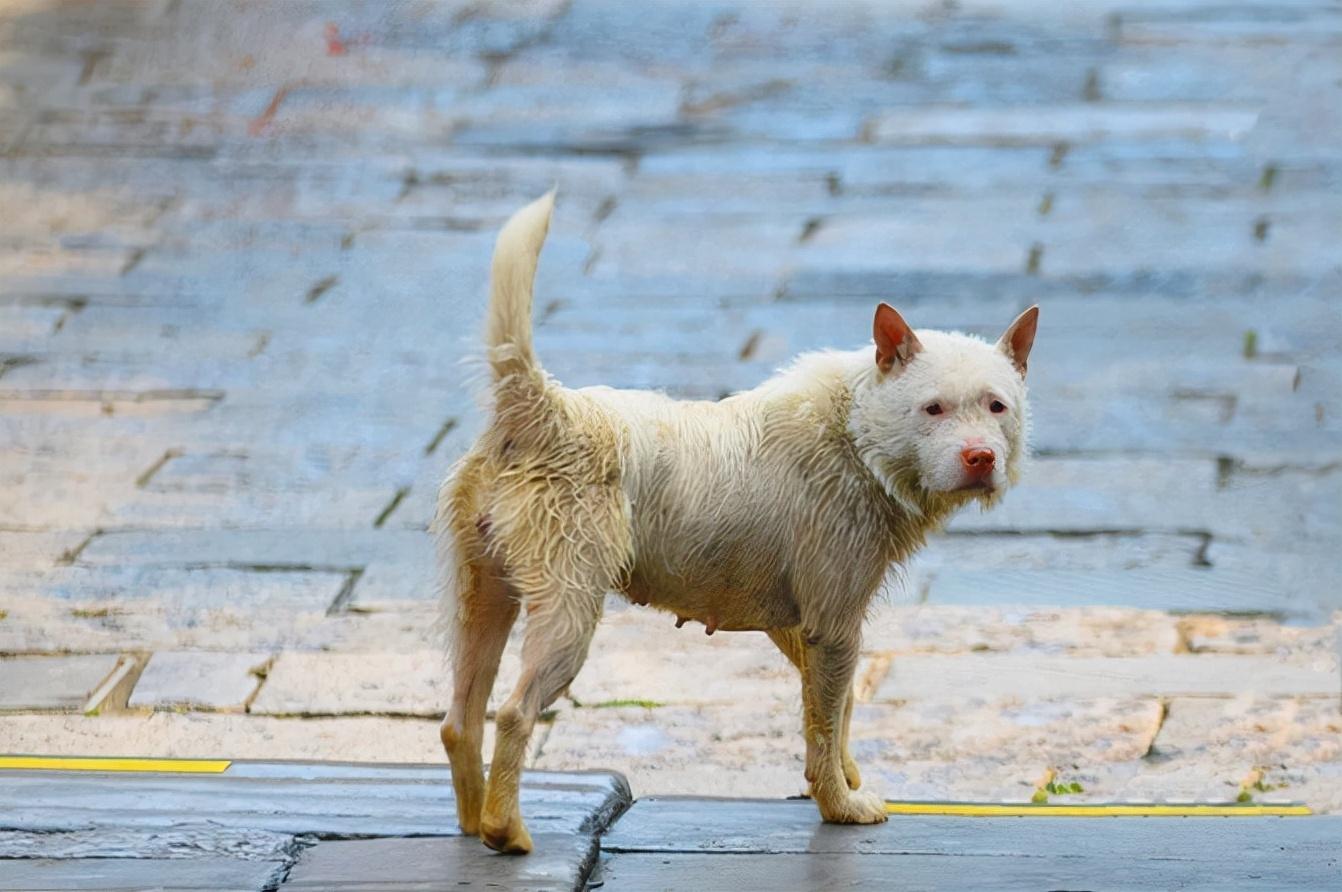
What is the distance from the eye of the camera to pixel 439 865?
439 cm

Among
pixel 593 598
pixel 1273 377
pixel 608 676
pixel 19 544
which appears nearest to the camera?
pixel 593 598

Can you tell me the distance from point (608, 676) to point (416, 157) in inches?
188

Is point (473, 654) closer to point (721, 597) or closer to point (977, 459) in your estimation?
point (721, 597)

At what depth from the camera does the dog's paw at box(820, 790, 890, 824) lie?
15.7ft

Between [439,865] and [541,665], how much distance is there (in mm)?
555

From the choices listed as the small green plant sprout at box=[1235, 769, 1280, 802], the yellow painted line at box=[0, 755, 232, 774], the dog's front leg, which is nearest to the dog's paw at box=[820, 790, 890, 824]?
the dog's front leg

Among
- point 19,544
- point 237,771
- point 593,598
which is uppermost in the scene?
point 593,598

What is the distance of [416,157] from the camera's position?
1052 cm

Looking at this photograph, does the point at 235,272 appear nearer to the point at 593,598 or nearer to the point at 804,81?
the point at 804,81

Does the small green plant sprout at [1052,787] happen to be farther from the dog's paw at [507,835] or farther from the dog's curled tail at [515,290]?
the dog's curled tail at [515,290]

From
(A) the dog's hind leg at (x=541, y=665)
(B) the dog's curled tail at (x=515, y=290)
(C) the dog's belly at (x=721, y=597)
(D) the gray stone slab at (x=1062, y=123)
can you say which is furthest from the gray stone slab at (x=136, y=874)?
(D) the gray stone slab at (x=1062, y=123)

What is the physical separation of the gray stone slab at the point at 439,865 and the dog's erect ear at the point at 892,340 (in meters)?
1.32

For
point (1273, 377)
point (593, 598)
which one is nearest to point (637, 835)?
point (593, 598)

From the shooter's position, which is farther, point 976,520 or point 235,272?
point 235,272
